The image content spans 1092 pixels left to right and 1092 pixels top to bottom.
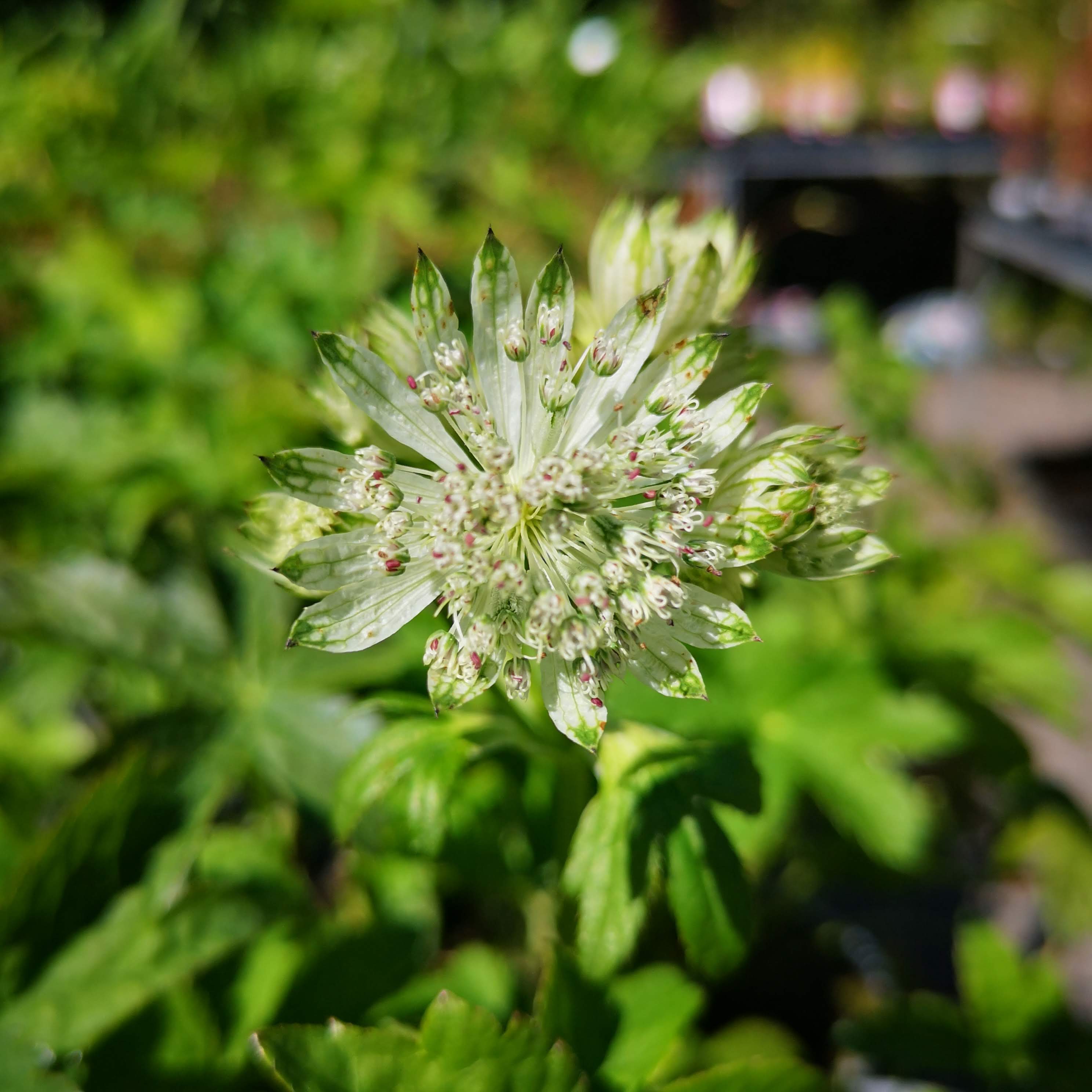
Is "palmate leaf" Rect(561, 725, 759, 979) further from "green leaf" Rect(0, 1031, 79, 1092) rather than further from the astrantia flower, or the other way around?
"green leaf" Rect(0, 1031, 79, 1092)

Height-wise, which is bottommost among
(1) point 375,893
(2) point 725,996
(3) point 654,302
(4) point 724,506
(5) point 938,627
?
(2) point 725,996

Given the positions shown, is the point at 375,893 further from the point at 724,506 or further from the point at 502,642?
the point at 724,506

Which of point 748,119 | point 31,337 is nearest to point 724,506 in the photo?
point 31,337

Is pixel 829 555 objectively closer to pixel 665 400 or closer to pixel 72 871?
pixel 665 400

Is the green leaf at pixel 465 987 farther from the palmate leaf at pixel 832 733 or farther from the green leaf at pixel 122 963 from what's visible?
the palmate leaf at pixel 832 733

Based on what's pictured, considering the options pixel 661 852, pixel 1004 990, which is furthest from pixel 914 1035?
pixel 661 852
